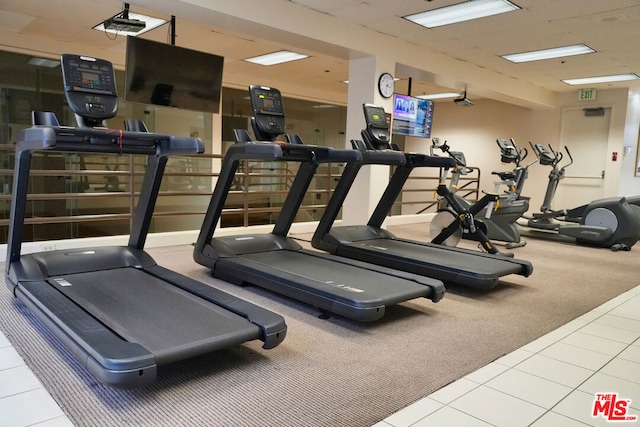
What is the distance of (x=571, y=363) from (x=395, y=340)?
1.04 metres

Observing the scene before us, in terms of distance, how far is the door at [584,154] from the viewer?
32.1 feet

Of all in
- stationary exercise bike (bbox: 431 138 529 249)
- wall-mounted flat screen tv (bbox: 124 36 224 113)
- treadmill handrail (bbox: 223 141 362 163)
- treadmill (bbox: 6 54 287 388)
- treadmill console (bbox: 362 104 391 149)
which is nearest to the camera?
treadmill (bbox: 6 54 287 388)

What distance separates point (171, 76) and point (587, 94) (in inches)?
340

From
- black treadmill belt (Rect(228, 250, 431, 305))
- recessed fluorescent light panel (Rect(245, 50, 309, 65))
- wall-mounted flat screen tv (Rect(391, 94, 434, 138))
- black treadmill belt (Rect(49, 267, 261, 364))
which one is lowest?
black treadmill belt (Rect(49, 267, 261, 364))

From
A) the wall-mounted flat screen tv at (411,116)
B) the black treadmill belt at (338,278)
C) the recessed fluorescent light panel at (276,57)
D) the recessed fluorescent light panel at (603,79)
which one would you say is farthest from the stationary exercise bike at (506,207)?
the recessed fluorescent light panel at (603,79)

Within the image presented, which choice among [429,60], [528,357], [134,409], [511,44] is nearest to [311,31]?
[429,60]

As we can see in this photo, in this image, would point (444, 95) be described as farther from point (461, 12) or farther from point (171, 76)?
point (171, 76)

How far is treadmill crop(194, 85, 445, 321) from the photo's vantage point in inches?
127

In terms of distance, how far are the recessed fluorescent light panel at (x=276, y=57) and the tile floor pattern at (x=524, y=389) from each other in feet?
19.2

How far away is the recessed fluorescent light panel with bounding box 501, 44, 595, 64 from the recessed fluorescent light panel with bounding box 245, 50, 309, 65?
132 inches

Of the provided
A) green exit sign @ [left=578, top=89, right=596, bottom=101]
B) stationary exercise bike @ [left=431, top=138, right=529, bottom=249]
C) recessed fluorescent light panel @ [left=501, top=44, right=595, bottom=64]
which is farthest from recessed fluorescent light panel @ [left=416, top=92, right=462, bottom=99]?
stationary exercise bike @ [left=431, top=138, right=529, bottom=249]

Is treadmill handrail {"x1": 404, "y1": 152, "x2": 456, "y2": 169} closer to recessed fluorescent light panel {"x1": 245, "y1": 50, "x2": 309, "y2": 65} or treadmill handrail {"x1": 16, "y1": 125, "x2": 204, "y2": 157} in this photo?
treadmill handrail {"x1": 16, "y1": 125, "x2": 204, "y2": 157}

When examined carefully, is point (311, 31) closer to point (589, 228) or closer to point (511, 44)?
point (511, 44)

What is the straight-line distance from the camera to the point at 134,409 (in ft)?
6.70
